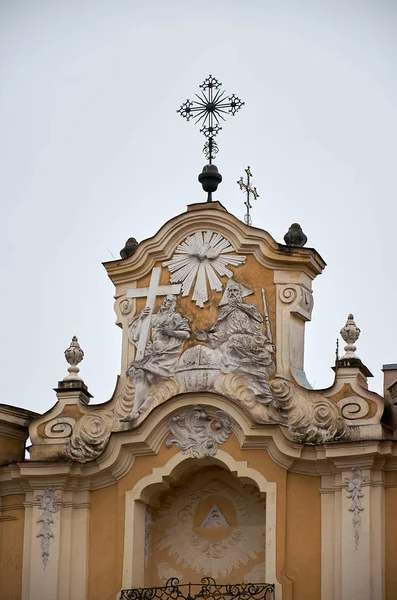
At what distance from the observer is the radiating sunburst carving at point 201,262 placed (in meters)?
18.9

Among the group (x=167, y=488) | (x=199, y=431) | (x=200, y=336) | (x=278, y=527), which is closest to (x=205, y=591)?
(x=278, y=527)

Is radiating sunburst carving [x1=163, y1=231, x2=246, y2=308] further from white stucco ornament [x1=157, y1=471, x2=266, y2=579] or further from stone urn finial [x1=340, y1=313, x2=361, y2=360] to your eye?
white stucco ornament [x1=157, y1=471, x2=266, y2=579]

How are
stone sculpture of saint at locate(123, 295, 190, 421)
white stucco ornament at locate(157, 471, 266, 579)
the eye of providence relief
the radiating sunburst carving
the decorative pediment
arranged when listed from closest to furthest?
the decorative pediment, the eye of providence relief, white stucco ornament at locate(157, 471, 266, 579), stone sculpture of saint at locate(123, 295, 190, 421), the radiating sunburst carving

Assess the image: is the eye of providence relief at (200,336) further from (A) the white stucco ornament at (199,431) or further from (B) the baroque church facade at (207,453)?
(A) the white stucco ornament at (199,431)

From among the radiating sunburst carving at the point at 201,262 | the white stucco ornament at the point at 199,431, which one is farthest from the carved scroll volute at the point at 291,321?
the white stucco ornament at the point at 199,431

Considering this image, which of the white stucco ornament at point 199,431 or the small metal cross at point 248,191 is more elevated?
the small metal cross at point 248,191

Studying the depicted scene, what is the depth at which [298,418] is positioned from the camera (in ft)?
59.3

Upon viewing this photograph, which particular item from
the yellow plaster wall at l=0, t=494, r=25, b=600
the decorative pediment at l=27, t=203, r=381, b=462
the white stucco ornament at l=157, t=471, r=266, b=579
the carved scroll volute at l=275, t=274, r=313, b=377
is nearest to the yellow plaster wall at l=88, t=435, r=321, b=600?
the decorative pediment at l=27, t=203, r=381, b=462

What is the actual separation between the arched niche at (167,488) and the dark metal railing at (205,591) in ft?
0.42

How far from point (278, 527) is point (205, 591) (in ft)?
3.17

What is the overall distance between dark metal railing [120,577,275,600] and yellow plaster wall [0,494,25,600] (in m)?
1.31

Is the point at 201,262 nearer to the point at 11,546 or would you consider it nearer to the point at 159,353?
the point at 159,353

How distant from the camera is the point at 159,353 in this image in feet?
61.4

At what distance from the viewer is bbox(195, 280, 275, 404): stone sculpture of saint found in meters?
18.3
